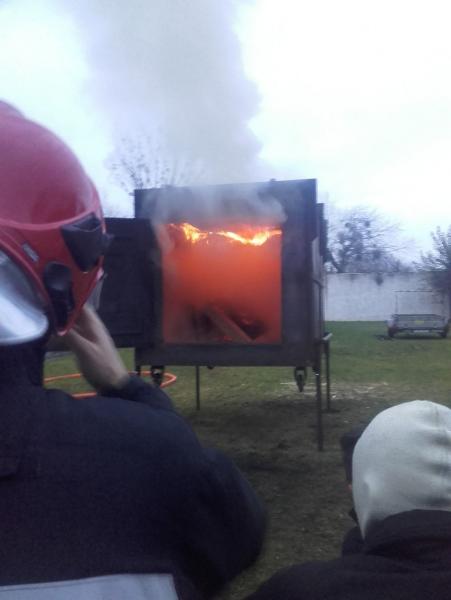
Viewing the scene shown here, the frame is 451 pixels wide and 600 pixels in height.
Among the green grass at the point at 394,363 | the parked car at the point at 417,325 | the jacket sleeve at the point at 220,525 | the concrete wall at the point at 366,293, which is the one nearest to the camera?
the jacket sleeve at the point at 220,525

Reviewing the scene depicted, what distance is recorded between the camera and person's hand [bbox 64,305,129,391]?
124 cm

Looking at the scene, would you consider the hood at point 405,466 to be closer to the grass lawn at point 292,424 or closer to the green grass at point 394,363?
the grass lawn at point 292,424

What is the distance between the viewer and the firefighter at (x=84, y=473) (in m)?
0.94

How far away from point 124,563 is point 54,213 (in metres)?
0.66

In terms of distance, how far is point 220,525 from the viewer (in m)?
1.09

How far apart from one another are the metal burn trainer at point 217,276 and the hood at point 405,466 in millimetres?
4391

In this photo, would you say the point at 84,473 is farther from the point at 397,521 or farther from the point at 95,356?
the point at 397,521

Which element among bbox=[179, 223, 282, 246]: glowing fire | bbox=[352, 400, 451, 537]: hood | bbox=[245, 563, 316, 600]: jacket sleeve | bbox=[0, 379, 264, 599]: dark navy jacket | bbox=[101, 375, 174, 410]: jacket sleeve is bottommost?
bbox=[245, 563, 316, 600]: jacket sleeve

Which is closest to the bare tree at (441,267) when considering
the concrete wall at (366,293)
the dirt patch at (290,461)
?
the concrete wall at (366,293)

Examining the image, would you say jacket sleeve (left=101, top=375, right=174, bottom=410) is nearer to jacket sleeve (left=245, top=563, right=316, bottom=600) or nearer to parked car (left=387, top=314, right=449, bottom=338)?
jacket sleeve (left=245, top=563, right=316, bottom=600)

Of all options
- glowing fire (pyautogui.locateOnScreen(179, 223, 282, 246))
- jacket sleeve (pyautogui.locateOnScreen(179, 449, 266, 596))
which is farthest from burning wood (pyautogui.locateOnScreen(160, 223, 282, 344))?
jacket sleeve (pyautogui.locateOnScreen(179, 449, 266, 596))

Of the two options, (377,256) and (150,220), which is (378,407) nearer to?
(150,220)

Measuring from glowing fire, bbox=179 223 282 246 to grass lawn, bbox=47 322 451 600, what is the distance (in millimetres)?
2151

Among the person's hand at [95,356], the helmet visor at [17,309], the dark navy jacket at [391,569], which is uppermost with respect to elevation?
the helmet visor at [17,309]
